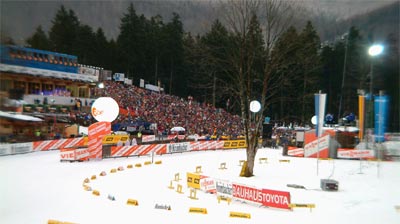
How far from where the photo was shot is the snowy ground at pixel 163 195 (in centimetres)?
841

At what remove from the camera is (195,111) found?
4116 centimetres

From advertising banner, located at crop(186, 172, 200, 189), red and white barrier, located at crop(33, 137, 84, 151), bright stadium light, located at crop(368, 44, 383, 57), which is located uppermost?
bright stadium light, located at crop(368, 44, 383, 57)

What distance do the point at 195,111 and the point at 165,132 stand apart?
8964 mm

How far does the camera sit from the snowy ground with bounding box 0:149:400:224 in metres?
8.41

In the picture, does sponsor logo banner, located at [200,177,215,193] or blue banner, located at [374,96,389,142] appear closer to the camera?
blue banner, located at [374,96,389,142]

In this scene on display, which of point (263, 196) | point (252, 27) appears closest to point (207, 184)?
point (263, 196)

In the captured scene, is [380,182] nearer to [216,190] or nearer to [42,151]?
[216,190]

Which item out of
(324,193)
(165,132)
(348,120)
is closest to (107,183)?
(324,193)

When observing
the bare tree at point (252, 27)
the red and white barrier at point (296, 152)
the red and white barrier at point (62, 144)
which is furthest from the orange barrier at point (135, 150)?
the red and white barrier at point (296, 152)

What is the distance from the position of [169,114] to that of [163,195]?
2696 cm

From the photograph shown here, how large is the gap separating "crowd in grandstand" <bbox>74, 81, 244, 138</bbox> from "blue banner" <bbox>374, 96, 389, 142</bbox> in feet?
82.1

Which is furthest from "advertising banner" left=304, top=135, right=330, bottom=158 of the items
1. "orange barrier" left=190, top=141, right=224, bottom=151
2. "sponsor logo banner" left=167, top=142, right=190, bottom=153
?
"sponsor logo banner" left=167, top=142, right=190, bottom=153

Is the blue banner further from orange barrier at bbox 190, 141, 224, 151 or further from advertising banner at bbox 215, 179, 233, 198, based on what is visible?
orange barrier at bbox 190, 141, 224, 151

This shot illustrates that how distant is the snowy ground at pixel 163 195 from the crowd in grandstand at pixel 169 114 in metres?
16.5
